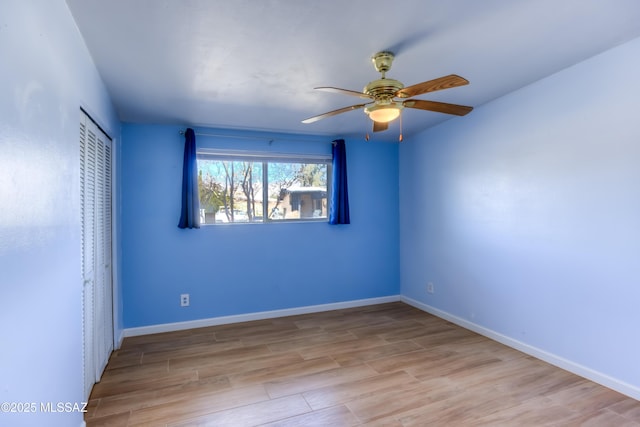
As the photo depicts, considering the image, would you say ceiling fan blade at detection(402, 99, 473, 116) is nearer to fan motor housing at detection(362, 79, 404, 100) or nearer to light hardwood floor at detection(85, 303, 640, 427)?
fan motor housing at detection(362, 79, 404, 100)

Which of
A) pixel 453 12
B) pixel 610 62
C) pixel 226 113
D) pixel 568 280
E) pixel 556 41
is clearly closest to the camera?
pixel 453 12

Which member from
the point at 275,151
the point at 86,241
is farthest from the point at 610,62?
the point at 86,241

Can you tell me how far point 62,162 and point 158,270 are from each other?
2.19 meters

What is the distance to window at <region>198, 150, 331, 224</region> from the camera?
12.2 feet

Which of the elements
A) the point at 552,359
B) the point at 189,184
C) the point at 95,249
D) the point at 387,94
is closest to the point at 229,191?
the point at 189,184

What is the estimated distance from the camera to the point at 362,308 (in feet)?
13.9

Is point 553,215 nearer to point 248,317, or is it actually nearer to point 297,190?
point 297,190

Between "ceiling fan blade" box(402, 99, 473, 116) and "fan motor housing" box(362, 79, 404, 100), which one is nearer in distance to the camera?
"fan motor housing" box(362, 79, 404, 100)

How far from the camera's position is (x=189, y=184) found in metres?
3.44

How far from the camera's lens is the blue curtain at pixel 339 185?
408cm

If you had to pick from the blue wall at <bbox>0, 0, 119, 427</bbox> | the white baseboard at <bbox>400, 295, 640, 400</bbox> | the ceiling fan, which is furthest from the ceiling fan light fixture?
the white baseboard at <bbox>400, 295, 640, 400</bbox>

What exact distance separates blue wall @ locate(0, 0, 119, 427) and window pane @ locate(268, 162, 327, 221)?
2.29 meters

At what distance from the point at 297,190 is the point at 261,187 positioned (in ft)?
1.52

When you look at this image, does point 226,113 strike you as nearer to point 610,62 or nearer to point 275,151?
point 275,151
